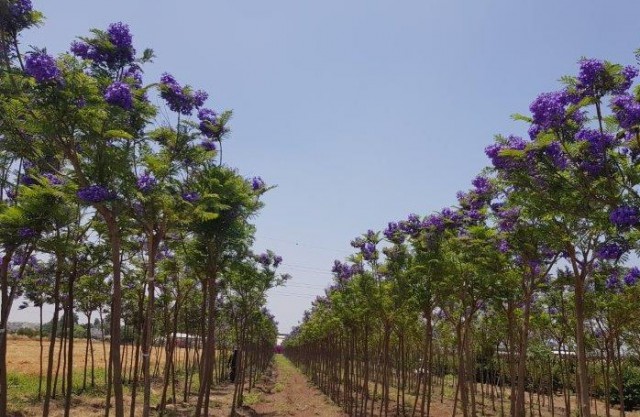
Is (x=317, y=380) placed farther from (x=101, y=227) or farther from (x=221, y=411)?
(x=101, y=227)

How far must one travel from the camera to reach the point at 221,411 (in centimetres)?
2145

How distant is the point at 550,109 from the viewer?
7.02m

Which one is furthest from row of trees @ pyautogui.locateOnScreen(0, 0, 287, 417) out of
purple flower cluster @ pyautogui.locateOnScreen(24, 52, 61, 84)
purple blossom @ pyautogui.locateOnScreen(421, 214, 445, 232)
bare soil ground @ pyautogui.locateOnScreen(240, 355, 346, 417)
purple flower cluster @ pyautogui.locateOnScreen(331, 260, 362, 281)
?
bare soil ground @ pyautogui.locateOnScreen(240, 355, 346, 417)

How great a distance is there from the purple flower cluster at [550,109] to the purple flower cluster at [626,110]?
63cm

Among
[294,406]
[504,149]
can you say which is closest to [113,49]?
[504,149]

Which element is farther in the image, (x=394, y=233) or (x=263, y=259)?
(x=263, y=259)

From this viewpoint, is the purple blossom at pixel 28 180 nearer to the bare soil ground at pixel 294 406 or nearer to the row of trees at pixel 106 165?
the row of trees at pixel 106 165

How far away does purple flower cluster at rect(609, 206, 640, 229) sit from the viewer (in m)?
6.18

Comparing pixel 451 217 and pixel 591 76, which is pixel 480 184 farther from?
pixel 591 76

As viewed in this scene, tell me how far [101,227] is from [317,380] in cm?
3754

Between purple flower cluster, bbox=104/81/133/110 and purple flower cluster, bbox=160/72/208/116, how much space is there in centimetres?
164

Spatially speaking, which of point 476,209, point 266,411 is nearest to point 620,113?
point 476,209

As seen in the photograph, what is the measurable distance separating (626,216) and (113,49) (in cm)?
763

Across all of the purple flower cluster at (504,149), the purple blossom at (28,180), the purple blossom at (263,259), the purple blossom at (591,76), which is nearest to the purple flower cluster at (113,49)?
the purple blossom at (28,180)
